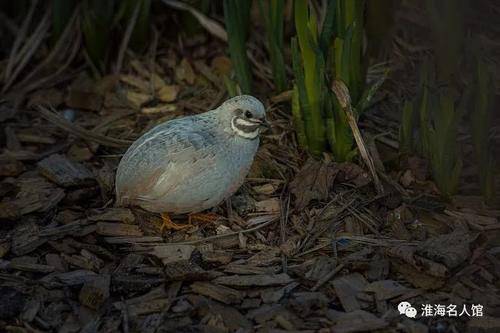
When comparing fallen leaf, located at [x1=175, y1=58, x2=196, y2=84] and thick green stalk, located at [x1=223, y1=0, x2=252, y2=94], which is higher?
thick green stalk, located at [x1=223, y1=0, x2=252, y2=94]

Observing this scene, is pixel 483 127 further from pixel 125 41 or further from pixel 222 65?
pixel 125 41

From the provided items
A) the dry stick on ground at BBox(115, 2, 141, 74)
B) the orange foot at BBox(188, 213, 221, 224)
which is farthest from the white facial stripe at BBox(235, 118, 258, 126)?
the dry stick on ground at BBox(115, 2, 141, 74)

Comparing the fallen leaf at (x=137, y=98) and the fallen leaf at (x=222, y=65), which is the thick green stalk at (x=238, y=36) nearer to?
the fallen leaf at (x=222, y=65)

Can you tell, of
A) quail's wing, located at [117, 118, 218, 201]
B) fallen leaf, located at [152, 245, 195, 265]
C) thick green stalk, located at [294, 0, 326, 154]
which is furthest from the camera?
thick green stalk, located at [294, 0, 326, 154]

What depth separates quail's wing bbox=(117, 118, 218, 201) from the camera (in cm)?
383

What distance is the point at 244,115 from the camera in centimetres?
393

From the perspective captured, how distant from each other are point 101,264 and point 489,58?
2359 millimetres

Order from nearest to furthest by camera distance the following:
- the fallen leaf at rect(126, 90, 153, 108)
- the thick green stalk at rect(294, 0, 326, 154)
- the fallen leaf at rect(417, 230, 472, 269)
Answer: the fallen leaf at rect(417, 230, 472, 269), the thick green stalk at rect(294, 0, 326, 154), the fallen leaf at rect(126, 90, 153, 108)

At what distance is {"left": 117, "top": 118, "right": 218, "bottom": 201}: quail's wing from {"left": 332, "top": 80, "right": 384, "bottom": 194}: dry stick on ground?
73cm

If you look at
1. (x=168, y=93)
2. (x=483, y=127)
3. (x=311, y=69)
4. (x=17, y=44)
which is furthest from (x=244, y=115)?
(x=17, y=44)

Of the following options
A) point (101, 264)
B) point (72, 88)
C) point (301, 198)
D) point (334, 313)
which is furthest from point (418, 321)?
point (72, 88)

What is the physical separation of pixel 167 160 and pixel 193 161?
0.14 meters

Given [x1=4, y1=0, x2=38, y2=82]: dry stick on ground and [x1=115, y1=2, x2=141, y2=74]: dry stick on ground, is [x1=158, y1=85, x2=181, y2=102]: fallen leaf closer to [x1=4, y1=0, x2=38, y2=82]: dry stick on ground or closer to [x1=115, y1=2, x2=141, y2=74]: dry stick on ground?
[x1=115, y1=2, x2=141, y2=74]: dry stick on ground

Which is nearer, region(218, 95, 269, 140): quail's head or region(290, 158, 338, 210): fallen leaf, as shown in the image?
region(218, 95, 269, 140): quail's head
